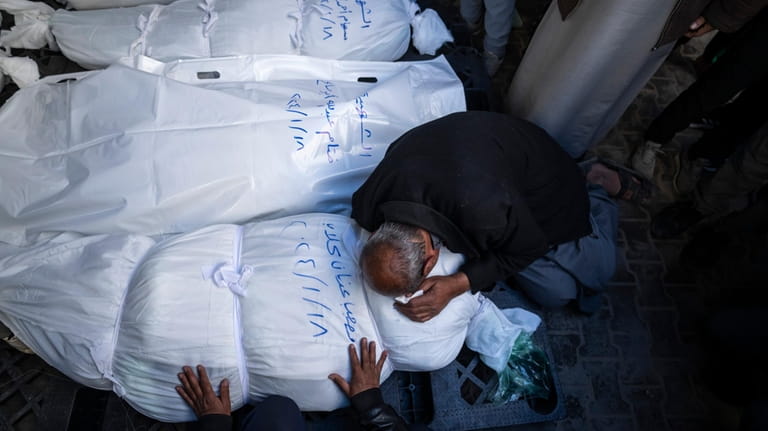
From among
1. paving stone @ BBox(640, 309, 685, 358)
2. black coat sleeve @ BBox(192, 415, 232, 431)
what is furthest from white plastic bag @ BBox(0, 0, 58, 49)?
paving stone @ BBox(640, 309, 685, 358)

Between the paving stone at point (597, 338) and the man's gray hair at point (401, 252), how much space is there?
4.17 feet

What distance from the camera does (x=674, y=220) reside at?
2543 mm

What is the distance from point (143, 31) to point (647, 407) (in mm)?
3063

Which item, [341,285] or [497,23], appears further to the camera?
[497,23]

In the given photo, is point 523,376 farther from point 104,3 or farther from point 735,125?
point 104,3

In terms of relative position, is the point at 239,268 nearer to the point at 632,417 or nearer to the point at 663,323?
the point at 632,417

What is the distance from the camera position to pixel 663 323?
2.38 meters

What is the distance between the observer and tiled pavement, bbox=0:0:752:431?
1.89 m

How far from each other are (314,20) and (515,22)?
169 cm

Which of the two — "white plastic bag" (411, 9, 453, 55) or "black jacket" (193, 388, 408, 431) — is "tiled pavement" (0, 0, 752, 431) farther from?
"white plastic bag" (411, 9, 453, 55)

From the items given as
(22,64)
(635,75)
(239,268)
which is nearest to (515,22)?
(635,75)

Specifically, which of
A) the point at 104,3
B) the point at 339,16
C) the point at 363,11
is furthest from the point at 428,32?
the point at 104,3

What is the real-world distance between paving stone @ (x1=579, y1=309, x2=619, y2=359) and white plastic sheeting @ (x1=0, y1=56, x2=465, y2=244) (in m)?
1.38

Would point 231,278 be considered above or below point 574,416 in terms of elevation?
above
